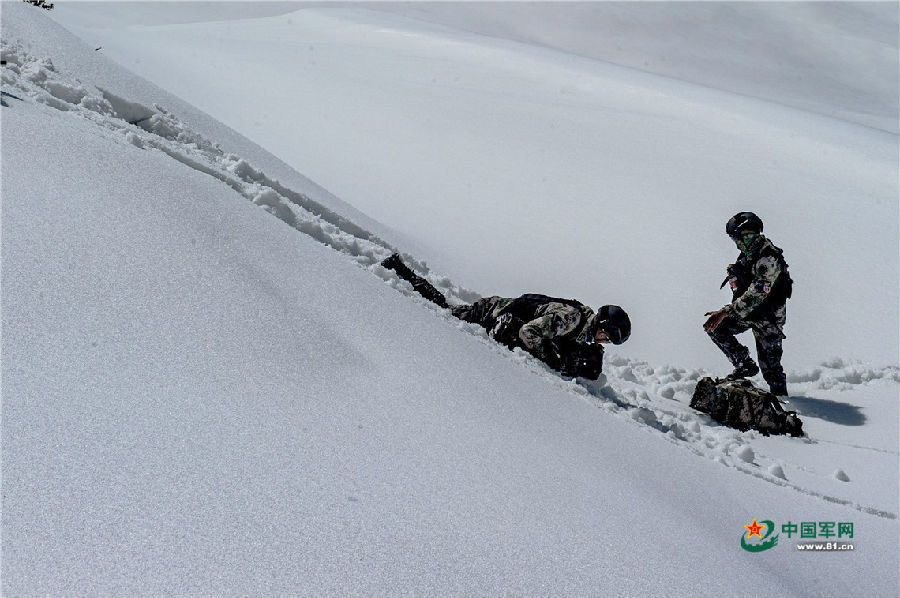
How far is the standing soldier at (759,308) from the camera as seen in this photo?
5141 millimetres

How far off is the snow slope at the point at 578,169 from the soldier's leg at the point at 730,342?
0.90ft

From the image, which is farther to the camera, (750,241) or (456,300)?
(456,300)

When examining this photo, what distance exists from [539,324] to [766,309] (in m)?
1.86

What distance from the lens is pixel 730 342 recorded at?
5.31 metres

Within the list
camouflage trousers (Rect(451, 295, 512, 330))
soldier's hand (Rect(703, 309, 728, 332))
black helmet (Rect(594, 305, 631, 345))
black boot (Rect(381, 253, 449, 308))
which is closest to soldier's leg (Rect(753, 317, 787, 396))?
soldier's hand (Rect(703, 309, 728, 332))

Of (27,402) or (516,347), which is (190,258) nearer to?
(27,402)

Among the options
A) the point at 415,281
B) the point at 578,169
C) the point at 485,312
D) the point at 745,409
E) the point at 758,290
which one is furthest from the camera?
the point at 578,169

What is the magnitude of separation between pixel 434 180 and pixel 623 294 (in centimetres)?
299

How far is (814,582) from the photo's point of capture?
256cm

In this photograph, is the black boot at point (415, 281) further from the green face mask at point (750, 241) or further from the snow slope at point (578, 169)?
the green face mask at point (750, 241)

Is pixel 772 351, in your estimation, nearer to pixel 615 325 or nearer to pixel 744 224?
pixel 744 224

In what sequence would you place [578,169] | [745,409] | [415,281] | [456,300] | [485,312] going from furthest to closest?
1. [578,169]
2. [456,300]
3. [415,281]
4. [485,312]
5. [745,409]

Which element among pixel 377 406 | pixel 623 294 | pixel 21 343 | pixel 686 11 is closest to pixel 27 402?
pixel 21 343

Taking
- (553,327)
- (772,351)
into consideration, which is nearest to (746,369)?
(772,351)
